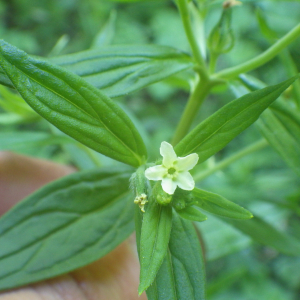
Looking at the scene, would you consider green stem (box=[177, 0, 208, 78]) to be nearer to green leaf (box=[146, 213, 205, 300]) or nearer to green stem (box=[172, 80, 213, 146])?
green stem (box=[172, 80, 213, 146])

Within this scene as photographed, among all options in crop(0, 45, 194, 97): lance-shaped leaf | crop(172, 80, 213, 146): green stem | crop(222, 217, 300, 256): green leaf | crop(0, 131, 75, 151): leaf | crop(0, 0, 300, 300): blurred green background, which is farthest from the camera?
crop(0, 0, 300, 300): blurred green background

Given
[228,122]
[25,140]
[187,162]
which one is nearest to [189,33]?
[228,122]

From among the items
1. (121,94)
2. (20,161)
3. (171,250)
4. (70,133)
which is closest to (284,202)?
(171,250)

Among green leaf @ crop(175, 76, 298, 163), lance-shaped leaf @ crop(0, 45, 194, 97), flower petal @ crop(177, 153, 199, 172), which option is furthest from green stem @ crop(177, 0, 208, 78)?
flower petal @ crop(177, 153, 199, 172)

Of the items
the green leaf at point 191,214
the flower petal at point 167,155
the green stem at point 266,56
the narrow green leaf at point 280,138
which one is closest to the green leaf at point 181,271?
the green leaf at point 191,214

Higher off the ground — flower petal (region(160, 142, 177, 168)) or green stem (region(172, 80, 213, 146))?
green stem (region(172, 80, 213, 146))

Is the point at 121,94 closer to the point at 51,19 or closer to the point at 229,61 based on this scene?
the point at 229,61

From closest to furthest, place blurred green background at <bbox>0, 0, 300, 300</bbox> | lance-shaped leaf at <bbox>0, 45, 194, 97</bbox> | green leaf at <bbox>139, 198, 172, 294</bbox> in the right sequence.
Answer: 1. green leaf at <bbox>139, 198, 172, 294</bbox>
2. lance-shaped leaf at <bbox>0, 45, 194, 97</bbox>
3. blurred green background at <bbox>0, 0, 300, 300</bbox>
